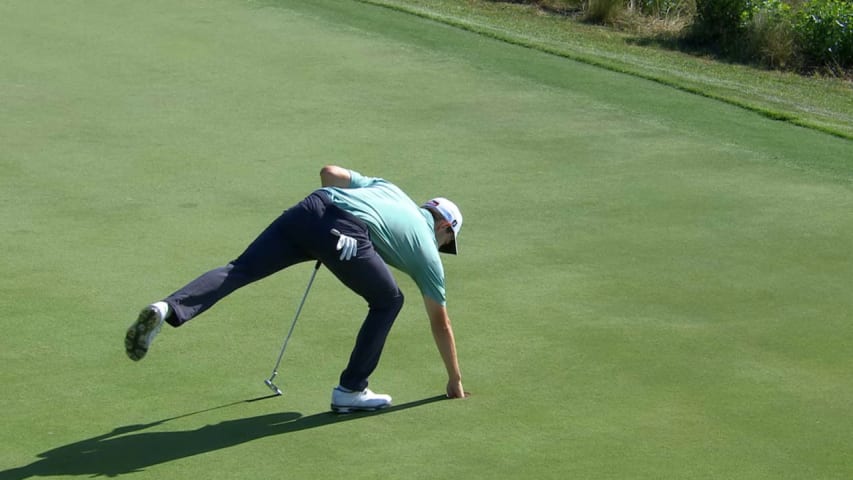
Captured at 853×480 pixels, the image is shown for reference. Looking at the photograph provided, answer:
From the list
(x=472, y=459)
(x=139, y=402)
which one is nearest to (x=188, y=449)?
(x=139, y=402)

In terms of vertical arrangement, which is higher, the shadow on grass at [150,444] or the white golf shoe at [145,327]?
the white golf shoe at [145,327]

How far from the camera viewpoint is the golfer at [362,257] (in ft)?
23.6

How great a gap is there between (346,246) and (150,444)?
4.64 feet

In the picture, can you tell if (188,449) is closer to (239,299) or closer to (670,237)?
(239,299)

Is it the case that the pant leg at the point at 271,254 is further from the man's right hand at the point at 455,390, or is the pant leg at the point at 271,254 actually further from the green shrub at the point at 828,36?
the green shrub at the point at 828,36

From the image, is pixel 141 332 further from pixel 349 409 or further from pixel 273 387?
pixel 349 409

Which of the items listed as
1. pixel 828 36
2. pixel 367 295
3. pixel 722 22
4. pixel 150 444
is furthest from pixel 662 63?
pixel 150 444

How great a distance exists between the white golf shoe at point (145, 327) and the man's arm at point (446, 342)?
56.7 inches

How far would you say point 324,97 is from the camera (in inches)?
543

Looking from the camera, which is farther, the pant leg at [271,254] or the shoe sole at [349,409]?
the shoe sole at [349,409]

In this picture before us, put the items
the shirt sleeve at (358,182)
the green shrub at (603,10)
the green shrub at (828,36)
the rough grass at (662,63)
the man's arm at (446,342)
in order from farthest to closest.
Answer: the green shrub at (603,10)
the green shrub at (828,36)
the rough grass at (662,63)
the shirt sleeve at (358,182)
the man's arm at (446,342)

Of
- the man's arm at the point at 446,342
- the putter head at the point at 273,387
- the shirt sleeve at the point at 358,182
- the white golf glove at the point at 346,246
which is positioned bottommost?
the putter head at the point at 273,387

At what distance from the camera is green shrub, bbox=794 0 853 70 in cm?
1767

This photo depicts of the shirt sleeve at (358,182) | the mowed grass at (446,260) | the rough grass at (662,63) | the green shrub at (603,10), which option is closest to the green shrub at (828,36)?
the rough grass at (662,63)
